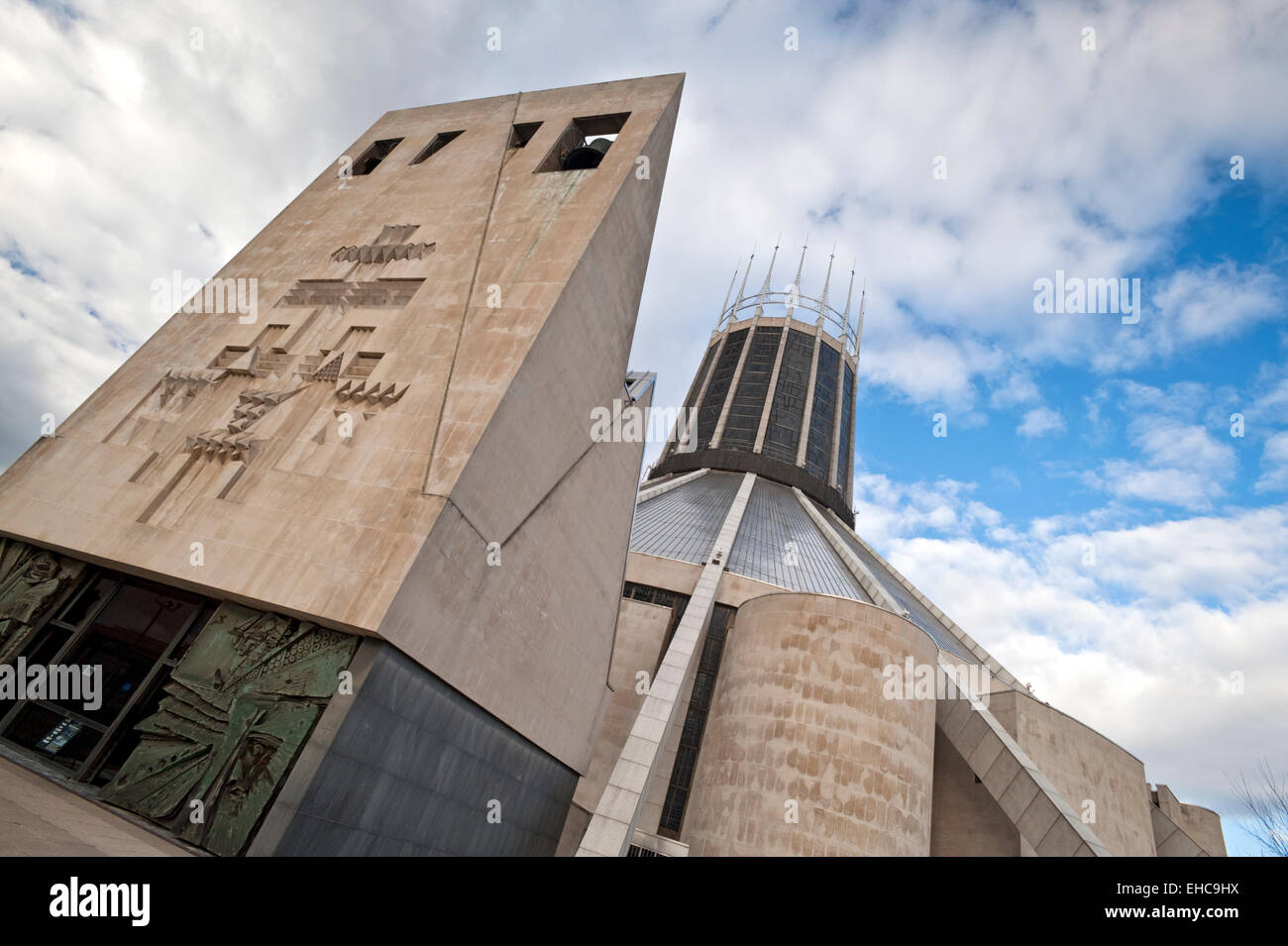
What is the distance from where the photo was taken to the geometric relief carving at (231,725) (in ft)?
26.4

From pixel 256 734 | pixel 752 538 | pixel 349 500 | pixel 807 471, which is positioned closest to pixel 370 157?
pixel 349 500

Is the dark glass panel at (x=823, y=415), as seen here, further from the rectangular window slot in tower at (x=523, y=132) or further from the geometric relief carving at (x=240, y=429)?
the geometric relief carving at (x=240, y=429)

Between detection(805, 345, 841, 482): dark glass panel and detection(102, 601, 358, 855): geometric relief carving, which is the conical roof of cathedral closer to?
detection(805, 345, 841, 482): dark glass panel

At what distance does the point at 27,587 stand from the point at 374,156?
1336cm

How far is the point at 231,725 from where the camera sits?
28.4ft

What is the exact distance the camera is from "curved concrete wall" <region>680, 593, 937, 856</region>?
48.1ft

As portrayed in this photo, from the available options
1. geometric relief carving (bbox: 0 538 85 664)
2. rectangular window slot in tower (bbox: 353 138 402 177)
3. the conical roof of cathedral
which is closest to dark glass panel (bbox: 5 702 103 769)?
geometric relief carving (bbox: 0 538 85 664)

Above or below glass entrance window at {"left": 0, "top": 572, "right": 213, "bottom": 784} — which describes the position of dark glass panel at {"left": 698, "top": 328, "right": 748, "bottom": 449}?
above

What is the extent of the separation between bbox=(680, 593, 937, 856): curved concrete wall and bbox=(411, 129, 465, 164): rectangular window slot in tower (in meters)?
15.3

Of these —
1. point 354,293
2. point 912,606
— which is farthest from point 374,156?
point 912,606

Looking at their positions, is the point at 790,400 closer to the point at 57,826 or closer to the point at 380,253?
the point at 380,253

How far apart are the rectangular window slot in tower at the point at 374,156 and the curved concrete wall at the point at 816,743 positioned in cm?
1670

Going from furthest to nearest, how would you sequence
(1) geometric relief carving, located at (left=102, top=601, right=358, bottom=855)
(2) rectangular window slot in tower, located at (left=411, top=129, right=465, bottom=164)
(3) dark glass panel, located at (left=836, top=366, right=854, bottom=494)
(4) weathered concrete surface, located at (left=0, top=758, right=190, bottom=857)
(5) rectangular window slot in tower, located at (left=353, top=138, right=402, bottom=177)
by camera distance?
(3) dark glass panel, located at (left=836, top=366, right=854, bottom=494) < (5) rectangular window slot in tower, located at (left=353, top=138, right=402, bottom=177) < (2) rectangular window slot in tower, located at (left=411, top=129, right=465, bottom=164) < (1) geometric relief carving, located at (left=102, top=601, right=358, bottom=855) < (4) weathered concrete surface, located at (left=0, top=758, right=190, bottom=857)

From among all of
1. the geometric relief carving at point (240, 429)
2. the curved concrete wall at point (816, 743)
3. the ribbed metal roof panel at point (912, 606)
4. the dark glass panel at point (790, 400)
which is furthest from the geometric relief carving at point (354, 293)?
the dark glass panel at point (790, 400)
